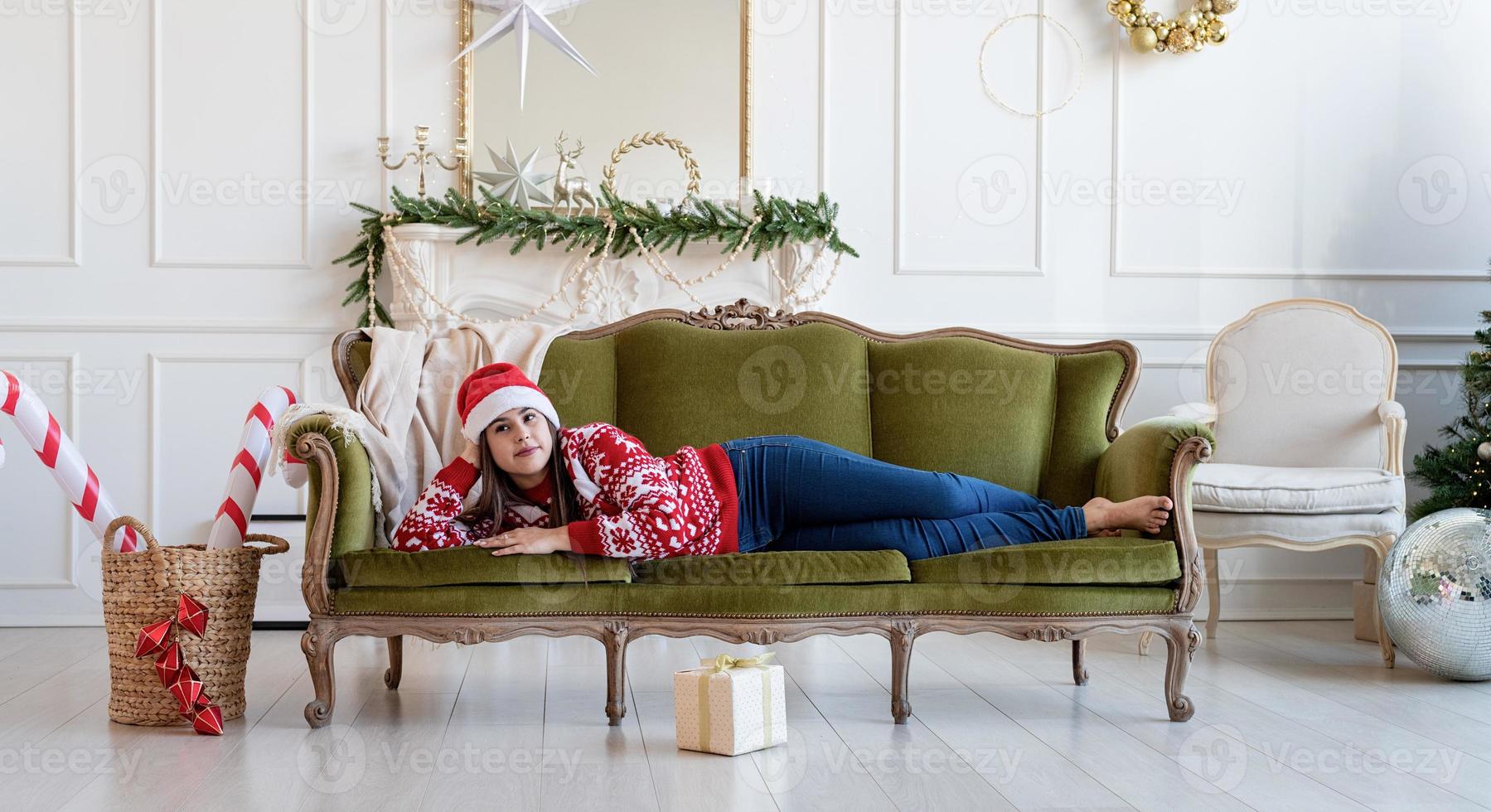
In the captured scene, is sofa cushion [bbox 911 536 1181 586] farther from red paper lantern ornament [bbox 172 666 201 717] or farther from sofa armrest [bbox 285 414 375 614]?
red paper lantern ornament [bbox 172 666 201 717]

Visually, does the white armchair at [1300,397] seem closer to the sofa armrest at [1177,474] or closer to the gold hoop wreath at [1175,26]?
the sofa armrest at [1177,474]

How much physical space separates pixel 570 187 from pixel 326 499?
5.80 feet

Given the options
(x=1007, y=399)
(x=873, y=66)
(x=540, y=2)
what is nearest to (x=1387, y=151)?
(x=873, y=66)

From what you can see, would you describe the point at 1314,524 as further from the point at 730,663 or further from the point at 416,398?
the point at 416,398

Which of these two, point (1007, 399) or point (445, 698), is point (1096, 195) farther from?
point (445, 698)

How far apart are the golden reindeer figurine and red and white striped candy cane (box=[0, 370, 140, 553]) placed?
5.69ft

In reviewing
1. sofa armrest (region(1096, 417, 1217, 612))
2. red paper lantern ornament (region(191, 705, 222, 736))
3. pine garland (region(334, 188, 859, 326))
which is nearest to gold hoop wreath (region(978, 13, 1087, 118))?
pine garland (region(334, 188, 859, 326))

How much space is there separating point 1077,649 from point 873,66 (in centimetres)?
217

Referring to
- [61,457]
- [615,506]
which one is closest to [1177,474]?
[615,506]

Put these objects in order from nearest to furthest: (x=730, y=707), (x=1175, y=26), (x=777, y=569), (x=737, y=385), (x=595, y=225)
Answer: (x=730, y=707) → (x=777, y=569) → (x=737, y=385) → (x=595, y=225) → (x=1175, y=26)

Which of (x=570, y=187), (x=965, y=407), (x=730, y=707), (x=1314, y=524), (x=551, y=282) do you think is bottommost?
(x=730, y=707)

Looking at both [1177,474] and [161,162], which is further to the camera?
[161,162]

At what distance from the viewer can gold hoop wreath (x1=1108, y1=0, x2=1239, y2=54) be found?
406 centimetres

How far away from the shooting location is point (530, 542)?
2447 mm
